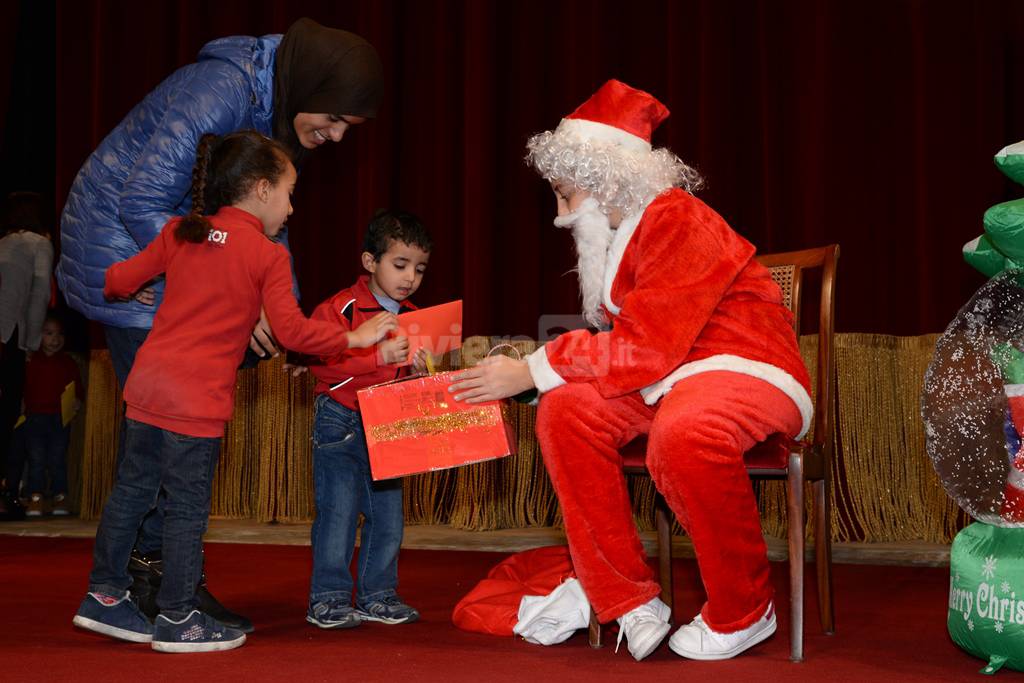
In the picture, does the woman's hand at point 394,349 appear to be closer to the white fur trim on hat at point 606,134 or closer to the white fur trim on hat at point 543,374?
the white fur trim on hat at point 543,374

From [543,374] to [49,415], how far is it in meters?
3.06

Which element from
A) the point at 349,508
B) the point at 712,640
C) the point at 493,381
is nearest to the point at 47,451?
the point at 349,508

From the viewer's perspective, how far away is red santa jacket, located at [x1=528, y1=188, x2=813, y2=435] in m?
1.77

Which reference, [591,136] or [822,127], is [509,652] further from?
[822,127]

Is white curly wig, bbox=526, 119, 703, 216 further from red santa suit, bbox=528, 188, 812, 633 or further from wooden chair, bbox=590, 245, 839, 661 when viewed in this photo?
wooden chair, bbox=590, 245, 839, 661

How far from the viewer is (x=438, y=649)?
6.13 feet

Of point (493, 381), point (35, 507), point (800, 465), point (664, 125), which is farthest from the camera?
point (35, 507)

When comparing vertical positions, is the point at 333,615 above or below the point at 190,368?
below

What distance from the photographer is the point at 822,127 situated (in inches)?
127

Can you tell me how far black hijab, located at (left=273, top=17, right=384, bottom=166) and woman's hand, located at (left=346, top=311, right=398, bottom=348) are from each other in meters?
0.46

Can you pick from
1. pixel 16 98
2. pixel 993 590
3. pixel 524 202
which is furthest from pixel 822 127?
pixel 16 98

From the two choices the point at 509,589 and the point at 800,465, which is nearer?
the point at 800,465

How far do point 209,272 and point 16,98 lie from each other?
114 inches

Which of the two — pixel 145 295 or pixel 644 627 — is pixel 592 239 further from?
pixel 145 295
